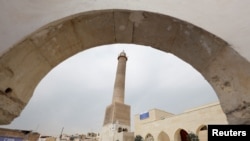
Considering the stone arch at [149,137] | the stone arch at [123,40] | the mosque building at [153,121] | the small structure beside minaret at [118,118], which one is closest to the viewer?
the stone arch at [123,40]

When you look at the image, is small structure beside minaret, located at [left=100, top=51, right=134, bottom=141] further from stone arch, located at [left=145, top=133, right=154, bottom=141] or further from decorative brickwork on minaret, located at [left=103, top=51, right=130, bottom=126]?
stone arch, located at [left=145, top=133, right=154, bottom=141]

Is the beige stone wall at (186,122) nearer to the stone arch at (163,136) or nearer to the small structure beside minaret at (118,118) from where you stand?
the stone arch at (163,136)

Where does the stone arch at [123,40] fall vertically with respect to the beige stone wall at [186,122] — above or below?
below

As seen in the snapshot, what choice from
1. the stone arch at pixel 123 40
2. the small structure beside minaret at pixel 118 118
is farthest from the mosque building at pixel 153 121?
the stone arch at pixel 123 40

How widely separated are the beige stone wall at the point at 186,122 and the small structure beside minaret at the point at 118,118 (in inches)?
98.3

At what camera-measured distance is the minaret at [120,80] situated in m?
29.0

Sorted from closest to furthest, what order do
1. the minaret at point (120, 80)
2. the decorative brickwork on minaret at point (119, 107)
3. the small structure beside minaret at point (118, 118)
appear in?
the small structure beside minaret at point (118, 118)
the decorative brickwork on minaret at point (119, 107)
the minaret at point (120, 80)

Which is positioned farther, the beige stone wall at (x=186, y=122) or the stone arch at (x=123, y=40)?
the beige stone wall at (x=186, y=122)

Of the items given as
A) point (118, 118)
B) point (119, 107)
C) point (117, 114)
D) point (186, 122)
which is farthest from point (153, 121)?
point (119, 107)

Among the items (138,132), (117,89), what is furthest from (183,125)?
(117,89)

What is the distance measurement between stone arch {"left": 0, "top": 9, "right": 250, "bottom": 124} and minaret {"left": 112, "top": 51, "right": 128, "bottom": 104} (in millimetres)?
26711

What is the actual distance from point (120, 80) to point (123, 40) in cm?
2895

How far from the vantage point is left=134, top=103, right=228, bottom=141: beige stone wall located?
661 inches

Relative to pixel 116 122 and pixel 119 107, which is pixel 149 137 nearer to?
pixel 116 122
